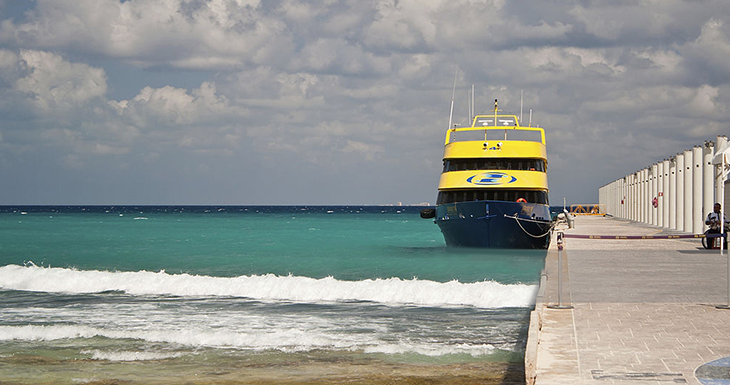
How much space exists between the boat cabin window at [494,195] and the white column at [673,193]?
12.6m

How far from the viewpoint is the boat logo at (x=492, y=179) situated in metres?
29.8

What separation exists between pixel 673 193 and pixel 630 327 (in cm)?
3416

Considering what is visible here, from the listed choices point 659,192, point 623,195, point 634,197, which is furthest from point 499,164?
point 623,195

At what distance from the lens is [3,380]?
10.6m

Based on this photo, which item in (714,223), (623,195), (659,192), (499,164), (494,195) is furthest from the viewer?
(623,195)

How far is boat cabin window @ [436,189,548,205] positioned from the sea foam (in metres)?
8.15

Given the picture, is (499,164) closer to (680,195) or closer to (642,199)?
(680,195)

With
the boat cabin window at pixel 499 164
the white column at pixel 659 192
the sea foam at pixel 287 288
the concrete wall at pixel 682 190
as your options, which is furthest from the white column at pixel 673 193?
the sea foam at pixel 287 288

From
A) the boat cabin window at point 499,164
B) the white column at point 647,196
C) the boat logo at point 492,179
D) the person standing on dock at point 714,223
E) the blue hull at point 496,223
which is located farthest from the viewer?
the white column at point 647,196

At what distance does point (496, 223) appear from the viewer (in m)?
29.8

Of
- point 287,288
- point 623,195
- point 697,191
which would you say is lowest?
point 287,288

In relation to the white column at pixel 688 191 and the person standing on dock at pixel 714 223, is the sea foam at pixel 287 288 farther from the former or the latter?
the white column at pixel 688 191

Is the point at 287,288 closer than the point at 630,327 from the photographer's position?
No

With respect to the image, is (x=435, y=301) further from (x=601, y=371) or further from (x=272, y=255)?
(x=272, y=255)
